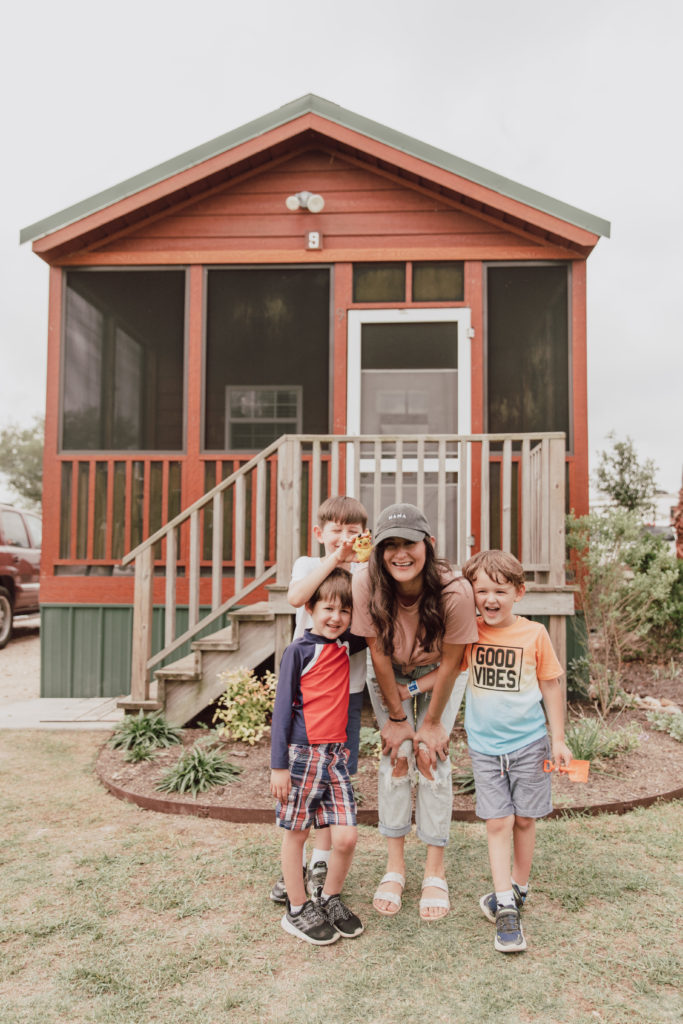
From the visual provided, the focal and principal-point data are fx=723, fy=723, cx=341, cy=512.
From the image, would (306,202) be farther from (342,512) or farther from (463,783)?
(463,783)

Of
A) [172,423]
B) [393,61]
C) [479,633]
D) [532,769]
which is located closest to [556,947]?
[532,769]

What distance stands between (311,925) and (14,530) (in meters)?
8.87

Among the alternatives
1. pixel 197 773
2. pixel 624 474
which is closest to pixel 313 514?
pixel 197 773

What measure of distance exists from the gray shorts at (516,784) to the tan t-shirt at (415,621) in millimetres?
416

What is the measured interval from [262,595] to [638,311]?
1327 inches

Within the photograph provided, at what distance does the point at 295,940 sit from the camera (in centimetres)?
242

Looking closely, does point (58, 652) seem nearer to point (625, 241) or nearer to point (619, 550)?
point (619, 550)

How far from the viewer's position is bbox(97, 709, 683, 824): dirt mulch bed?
353 centimetres

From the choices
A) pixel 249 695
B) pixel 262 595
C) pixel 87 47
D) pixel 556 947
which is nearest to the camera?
pixel 556 947

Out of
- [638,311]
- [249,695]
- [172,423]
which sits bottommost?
[249,695]

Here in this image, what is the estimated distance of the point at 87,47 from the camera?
1684cm

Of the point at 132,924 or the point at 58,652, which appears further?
the point at 58,652

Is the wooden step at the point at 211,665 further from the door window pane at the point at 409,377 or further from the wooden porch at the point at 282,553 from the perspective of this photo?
the door window pane at the point at 409,377

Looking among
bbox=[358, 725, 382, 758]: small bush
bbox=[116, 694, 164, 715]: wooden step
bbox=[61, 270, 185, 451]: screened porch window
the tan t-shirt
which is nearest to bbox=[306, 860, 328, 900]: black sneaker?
the tan t-shirt
